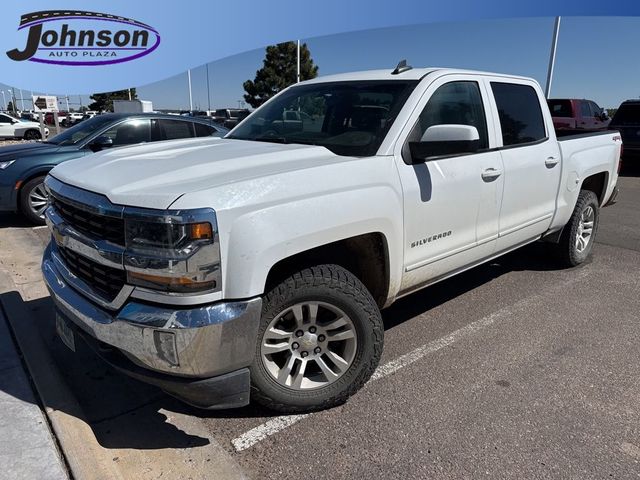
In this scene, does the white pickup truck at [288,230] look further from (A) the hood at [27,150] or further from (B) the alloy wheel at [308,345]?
(A) the hood at [27,150]

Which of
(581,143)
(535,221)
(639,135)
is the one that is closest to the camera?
(535,221)

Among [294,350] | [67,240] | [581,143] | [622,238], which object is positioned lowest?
[622,238]

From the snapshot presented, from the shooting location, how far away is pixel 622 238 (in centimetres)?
693

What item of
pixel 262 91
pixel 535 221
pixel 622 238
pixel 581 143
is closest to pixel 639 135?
pixel 622 238

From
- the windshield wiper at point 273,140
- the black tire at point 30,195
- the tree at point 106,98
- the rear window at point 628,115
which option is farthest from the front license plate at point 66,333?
the tree at point 106,98

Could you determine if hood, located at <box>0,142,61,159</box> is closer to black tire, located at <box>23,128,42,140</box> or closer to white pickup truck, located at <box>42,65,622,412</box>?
white pickup truck, located at <box>42,65,622,412</box>

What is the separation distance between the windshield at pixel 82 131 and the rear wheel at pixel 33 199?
0.74 m

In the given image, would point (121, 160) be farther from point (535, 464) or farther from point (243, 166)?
point (535, 464)

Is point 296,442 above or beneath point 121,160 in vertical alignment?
beneath

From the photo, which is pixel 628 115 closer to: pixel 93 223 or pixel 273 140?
pixel 273 140

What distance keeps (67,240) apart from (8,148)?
594 cm

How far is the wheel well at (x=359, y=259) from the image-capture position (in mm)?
2664

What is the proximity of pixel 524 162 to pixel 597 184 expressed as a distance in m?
2.18

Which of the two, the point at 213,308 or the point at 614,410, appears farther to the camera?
the point at 614,410
